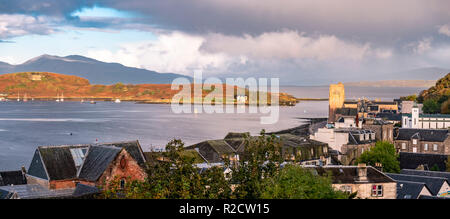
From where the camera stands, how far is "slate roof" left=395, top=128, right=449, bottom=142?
67.9 meters

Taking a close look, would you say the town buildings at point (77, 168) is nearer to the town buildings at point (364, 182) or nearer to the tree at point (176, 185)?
the tree at point (176, 185)

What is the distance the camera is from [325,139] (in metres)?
63.3

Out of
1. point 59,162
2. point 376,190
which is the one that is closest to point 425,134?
point 376,190

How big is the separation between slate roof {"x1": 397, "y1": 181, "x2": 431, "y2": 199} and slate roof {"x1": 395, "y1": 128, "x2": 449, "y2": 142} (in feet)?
115

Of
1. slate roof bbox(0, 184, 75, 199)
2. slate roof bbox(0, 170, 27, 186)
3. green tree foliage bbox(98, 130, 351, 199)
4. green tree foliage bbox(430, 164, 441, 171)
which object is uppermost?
green tree foliage bbox(98, 130, 351, 199)

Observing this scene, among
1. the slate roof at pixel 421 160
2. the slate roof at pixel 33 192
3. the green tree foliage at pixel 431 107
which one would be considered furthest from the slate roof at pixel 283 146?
the green tree foliage at pixel 431 107

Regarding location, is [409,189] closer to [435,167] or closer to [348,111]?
[435,167]

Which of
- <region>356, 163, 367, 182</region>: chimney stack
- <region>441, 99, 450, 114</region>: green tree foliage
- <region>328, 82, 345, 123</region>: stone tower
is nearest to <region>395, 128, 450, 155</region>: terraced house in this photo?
<region>356, 163, 367, 182</region>: chimney stack

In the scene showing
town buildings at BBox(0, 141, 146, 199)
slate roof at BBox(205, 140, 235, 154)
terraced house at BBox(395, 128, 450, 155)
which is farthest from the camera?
terraced house at BBox(395, 128, 450, 155)

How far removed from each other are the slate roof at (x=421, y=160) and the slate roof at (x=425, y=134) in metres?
15.9

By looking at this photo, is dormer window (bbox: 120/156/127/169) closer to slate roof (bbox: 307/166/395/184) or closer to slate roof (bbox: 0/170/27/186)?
slate roof (bbox: 0/170/27/186)

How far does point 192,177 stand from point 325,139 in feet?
150

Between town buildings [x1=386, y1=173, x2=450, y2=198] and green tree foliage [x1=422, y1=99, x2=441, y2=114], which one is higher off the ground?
green tree foliage [x1=422, y1=99, x2=441, y2=114]
